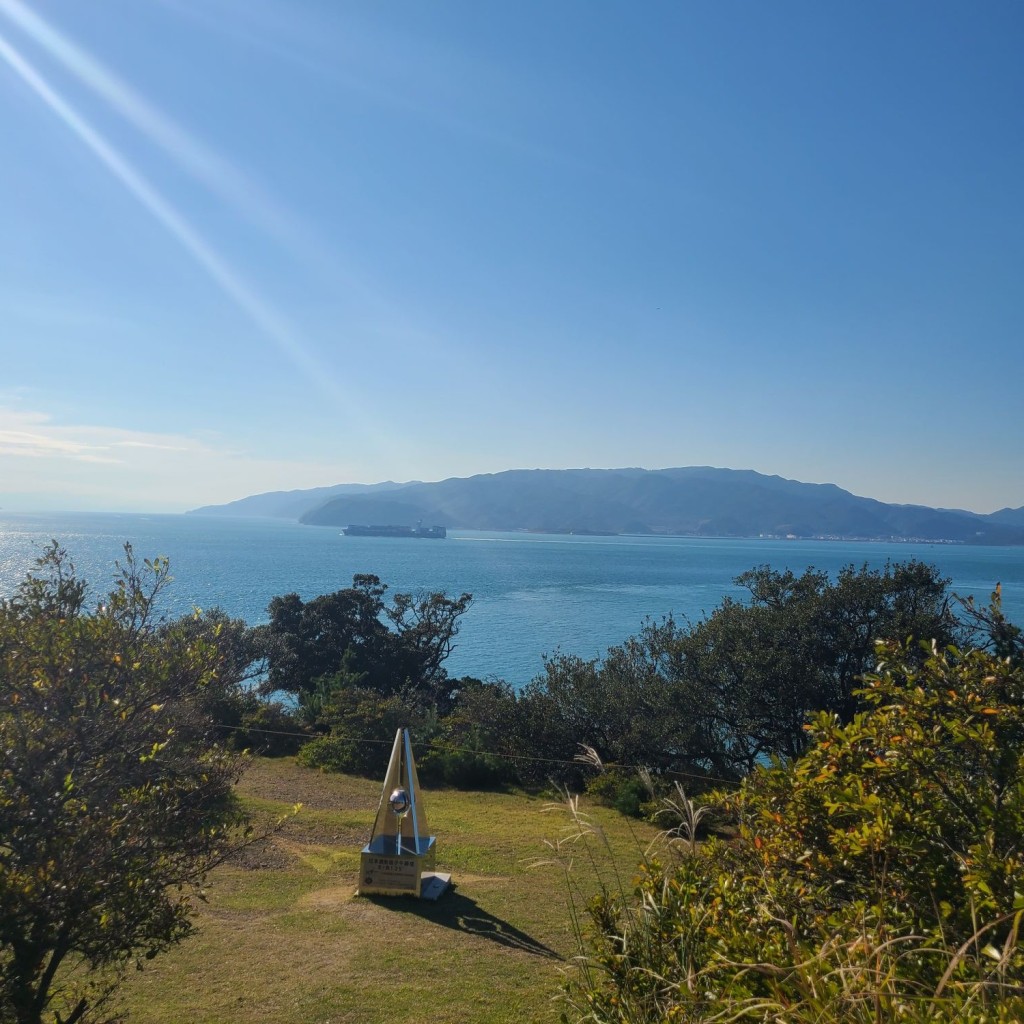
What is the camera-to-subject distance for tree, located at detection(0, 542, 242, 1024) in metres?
3.84

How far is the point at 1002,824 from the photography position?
3.05m

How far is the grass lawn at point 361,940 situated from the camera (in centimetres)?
658

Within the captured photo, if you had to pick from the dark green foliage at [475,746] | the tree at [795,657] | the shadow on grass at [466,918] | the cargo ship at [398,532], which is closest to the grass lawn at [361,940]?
the shadow on grass at [466,918]

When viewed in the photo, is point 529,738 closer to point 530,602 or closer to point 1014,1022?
point 1014,1022

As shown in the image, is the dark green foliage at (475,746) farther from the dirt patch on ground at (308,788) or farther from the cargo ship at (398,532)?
the cargo ship at (398,532)

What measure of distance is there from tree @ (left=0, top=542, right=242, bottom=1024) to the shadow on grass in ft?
13.7

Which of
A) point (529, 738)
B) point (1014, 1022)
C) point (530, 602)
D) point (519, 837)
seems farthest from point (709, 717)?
point (530, 602)

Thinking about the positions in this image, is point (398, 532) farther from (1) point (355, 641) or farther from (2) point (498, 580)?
(1) point (355, 641)

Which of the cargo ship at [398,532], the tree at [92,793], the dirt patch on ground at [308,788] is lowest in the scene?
the dirt patch on ground at [308,788]

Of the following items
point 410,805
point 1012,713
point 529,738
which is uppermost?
point 1012,713

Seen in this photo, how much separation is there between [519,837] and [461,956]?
16.6 ft

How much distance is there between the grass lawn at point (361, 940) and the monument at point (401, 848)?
0.18m

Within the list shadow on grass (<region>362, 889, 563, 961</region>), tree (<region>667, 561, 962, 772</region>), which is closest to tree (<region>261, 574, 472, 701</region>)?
tree (<region>667, 561, 962, 772</region>)

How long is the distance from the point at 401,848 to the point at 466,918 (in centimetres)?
115
